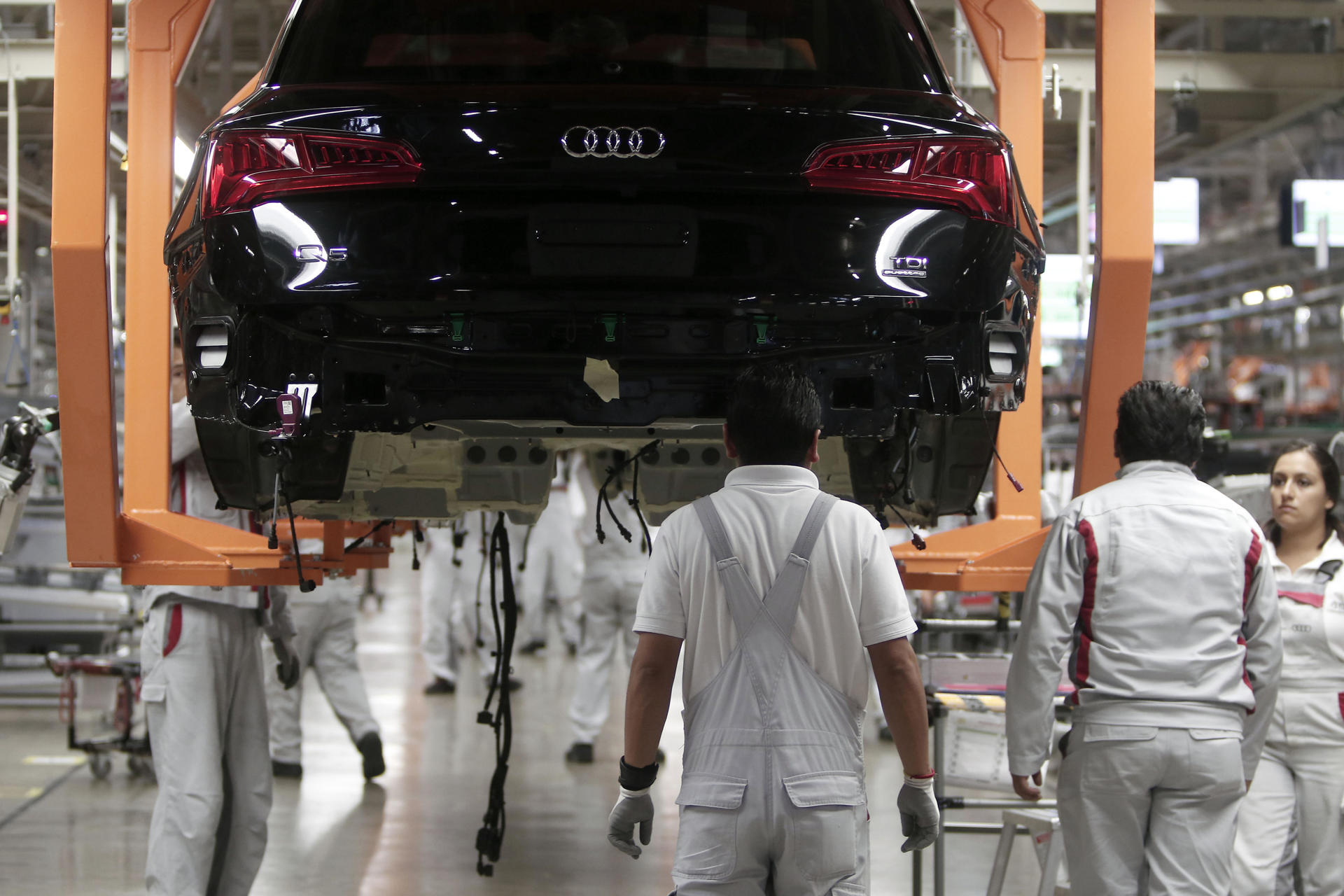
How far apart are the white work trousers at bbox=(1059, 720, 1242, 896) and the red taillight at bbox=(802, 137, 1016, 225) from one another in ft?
4.11

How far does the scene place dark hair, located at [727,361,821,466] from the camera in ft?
9.14

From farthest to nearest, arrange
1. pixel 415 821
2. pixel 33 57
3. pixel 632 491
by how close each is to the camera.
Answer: pixel 33 57 < pixel 415 821 < pixel 632 491

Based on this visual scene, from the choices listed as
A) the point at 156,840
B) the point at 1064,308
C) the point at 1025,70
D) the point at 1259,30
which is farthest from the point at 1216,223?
the point at 156,840

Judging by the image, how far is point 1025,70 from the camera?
13.2 ft

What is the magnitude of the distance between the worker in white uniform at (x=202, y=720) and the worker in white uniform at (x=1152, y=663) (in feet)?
8.06

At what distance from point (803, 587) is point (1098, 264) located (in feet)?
4.86

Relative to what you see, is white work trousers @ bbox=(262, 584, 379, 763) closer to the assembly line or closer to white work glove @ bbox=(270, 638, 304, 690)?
white work glove @ bbox=(270, 638, 304, 690)

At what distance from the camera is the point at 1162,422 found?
3.37 m

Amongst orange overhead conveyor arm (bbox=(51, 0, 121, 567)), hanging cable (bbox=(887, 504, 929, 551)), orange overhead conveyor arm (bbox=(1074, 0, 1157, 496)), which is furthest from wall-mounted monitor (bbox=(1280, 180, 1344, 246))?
orange overhead conveyor arm (bbox=(51, 0, 121, 567))

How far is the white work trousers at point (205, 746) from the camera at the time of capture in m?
4.27

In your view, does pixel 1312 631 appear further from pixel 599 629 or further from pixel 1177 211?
pixel 1177 211

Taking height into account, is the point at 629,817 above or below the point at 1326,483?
below

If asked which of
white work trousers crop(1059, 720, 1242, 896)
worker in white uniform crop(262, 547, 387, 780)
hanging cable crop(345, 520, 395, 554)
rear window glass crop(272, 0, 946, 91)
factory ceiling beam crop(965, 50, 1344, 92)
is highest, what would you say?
factory ceiling beam crop(965, 50, 1344, 92)

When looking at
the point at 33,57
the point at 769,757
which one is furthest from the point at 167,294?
the point at 33,57
